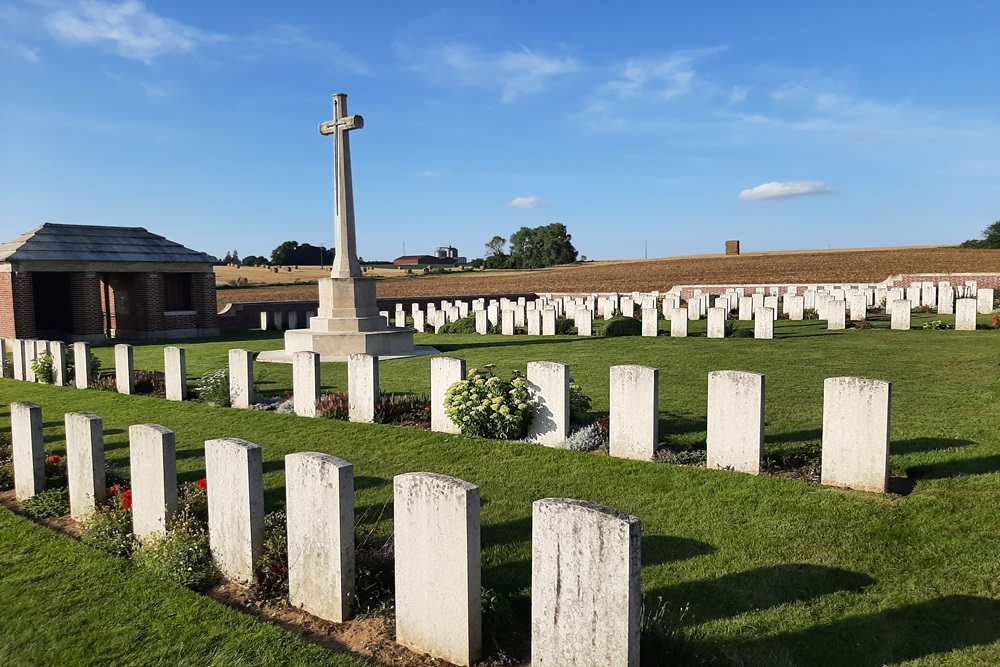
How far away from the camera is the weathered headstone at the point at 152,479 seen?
470cm

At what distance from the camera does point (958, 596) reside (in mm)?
3639

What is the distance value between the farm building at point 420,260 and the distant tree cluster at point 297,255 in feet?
A: 60.9

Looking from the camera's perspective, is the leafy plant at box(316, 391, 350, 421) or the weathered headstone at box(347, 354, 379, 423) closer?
the weathered headstone at box(347, 354, 379, 423)

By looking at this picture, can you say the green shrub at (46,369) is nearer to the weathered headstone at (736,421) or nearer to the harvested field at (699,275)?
the weathered headstone at (736,421)

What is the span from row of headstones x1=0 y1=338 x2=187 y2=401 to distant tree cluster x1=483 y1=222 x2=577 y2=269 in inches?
2864

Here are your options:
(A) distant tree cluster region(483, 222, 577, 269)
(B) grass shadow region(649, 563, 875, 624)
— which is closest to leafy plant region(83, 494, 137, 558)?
(B) grass shadow region(649, 563, 875, 624)

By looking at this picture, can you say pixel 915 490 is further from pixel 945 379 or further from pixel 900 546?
pixel 945 379

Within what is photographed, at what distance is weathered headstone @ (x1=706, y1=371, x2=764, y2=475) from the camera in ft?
19.2

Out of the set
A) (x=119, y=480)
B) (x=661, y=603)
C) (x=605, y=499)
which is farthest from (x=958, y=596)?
(x=119, y=480)

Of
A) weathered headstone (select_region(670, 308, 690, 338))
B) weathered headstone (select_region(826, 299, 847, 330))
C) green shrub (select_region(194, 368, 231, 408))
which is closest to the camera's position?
green shrub (select_region(194, 368, 231, 408))

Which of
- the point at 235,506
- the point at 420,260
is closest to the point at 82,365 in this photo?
the point at 235,506

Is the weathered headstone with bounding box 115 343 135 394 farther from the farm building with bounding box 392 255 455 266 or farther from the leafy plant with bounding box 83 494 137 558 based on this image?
the farm building with bounding box 392 255 455 266

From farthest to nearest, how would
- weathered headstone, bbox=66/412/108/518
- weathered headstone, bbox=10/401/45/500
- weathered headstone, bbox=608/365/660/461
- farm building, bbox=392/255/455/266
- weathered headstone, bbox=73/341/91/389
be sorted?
1. farm building, bbox=392/255/455/266
2. weathered headstone, bbox=73/341/91/389
3. weathered headstone, bbox=608/365/660/461
4. weathered headstone, bbox=10/401/45/500
5. weathered headstone, bbox=66/412/108/518

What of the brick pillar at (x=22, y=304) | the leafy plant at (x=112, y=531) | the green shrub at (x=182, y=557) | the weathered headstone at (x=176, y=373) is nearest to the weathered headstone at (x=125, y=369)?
the weathered headstone at (x=176, y=373)
